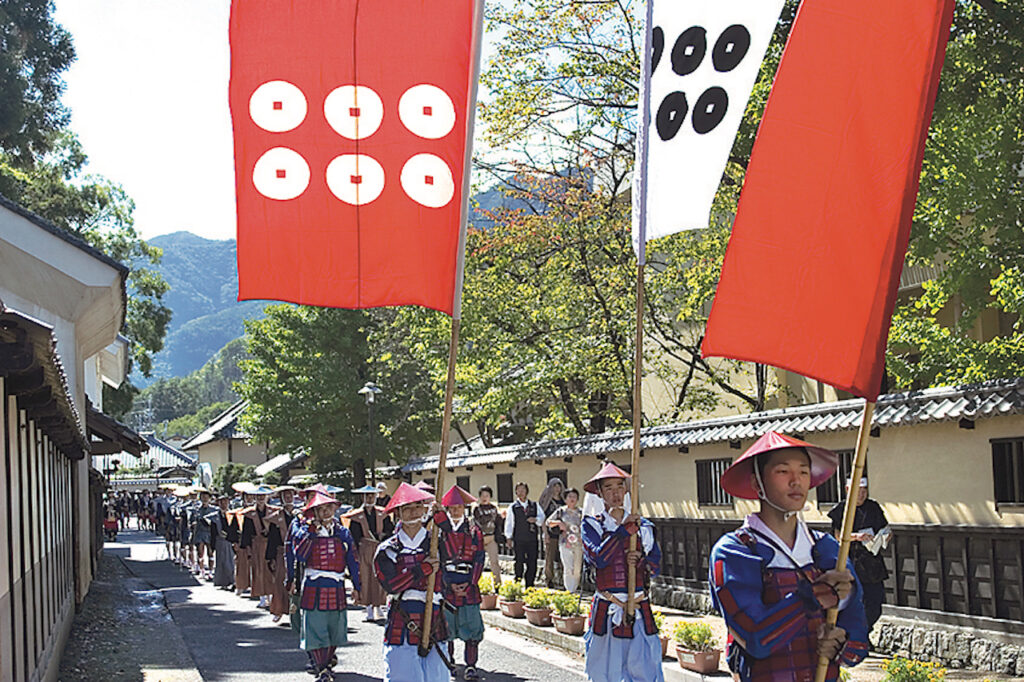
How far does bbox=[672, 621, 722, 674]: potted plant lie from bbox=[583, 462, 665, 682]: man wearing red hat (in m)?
2.28

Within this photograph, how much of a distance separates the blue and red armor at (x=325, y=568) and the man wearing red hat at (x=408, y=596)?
2.30 metres

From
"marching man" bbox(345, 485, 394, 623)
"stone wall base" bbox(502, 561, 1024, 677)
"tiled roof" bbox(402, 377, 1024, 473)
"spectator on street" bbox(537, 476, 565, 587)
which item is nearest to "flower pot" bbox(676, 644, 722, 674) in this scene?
"stone wall base" bbox(502, 561, 1024, 677)

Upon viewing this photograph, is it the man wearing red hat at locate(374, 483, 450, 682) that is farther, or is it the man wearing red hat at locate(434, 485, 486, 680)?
the man wearing red hat at locate(434, 485, 486, 680)

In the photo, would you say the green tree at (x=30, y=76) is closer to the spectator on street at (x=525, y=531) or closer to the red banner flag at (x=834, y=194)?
the spectator on street at (x=525, y=531)

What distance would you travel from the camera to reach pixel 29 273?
18.0m

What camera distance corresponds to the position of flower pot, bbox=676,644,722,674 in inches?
469

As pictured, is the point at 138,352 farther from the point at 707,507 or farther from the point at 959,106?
the point at 959,106

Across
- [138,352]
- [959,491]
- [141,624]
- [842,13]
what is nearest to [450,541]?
[959,491]

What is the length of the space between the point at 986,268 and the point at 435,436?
103 feet

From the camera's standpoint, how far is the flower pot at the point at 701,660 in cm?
1191

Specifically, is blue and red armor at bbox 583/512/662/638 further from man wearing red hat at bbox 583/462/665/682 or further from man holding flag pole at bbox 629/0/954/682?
man holding flag pole at bbox 629/0/954/682

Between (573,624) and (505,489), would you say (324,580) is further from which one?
(505,489)

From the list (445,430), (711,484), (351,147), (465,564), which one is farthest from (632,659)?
(711,484)

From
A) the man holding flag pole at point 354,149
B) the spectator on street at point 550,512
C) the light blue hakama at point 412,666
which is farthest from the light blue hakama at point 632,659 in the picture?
the spectator on street at point 550,512
